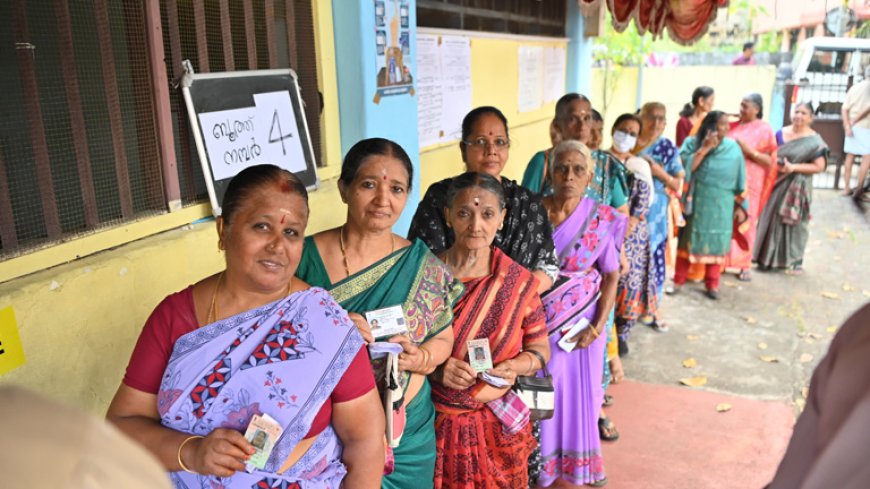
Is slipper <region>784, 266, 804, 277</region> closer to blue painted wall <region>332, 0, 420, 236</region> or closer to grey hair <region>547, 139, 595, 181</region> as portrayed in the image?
grey hair <region>547, 139, 595, 181</region>

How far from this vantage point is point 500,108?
6.75 m

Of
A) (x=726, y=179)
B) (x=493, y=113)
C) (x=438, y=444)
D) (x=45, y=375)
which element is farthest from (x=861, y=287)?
(x=45, y=375)

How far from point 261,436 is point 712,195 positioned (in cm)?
607

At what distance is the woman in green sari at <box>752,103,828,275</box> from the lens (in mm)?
7453

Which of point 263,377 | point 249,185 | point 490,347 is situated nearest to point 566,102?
point 490,347

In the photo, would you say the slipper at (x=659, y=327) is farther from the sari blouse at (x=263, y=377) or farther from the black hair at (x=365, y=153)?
the sari blouse at (x=263, y=377)

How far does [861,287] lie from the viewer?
7.23 meters

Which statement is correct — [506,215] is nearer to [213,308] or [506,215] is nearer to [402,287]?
[402,287]

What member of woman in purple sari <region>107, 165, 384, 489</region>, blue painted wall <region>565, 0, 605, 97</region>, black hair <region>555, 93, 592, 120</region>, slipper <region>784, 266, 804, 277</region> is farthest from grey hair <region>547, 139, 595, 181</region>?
blue painted wall <region>565, 0, 605, 97</region>

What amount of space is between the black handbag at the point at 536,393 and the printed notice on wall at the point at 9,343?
5.67 ft

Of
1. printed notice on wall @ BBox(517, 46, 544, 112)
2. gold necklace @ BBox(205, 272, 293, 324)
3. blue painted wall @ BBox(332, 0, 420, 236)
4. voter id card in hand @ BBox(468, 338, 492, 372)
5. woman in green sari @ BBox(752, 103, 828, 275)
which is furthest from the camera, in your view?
woman in green sari @ BBox(752, 103, 828, 275)

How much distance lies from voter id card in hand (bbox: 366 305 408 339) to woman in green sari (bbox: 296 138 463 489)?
24 mm

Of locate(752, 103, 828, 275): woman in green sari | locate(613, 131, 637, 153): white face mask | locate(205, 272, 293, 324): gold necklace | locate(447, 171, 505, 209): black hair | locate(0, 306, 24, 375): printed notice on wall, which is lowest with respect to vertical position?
locate(752, 103, 828, 275): woman in green sari

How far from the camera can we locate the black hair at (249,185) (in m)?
1.88
